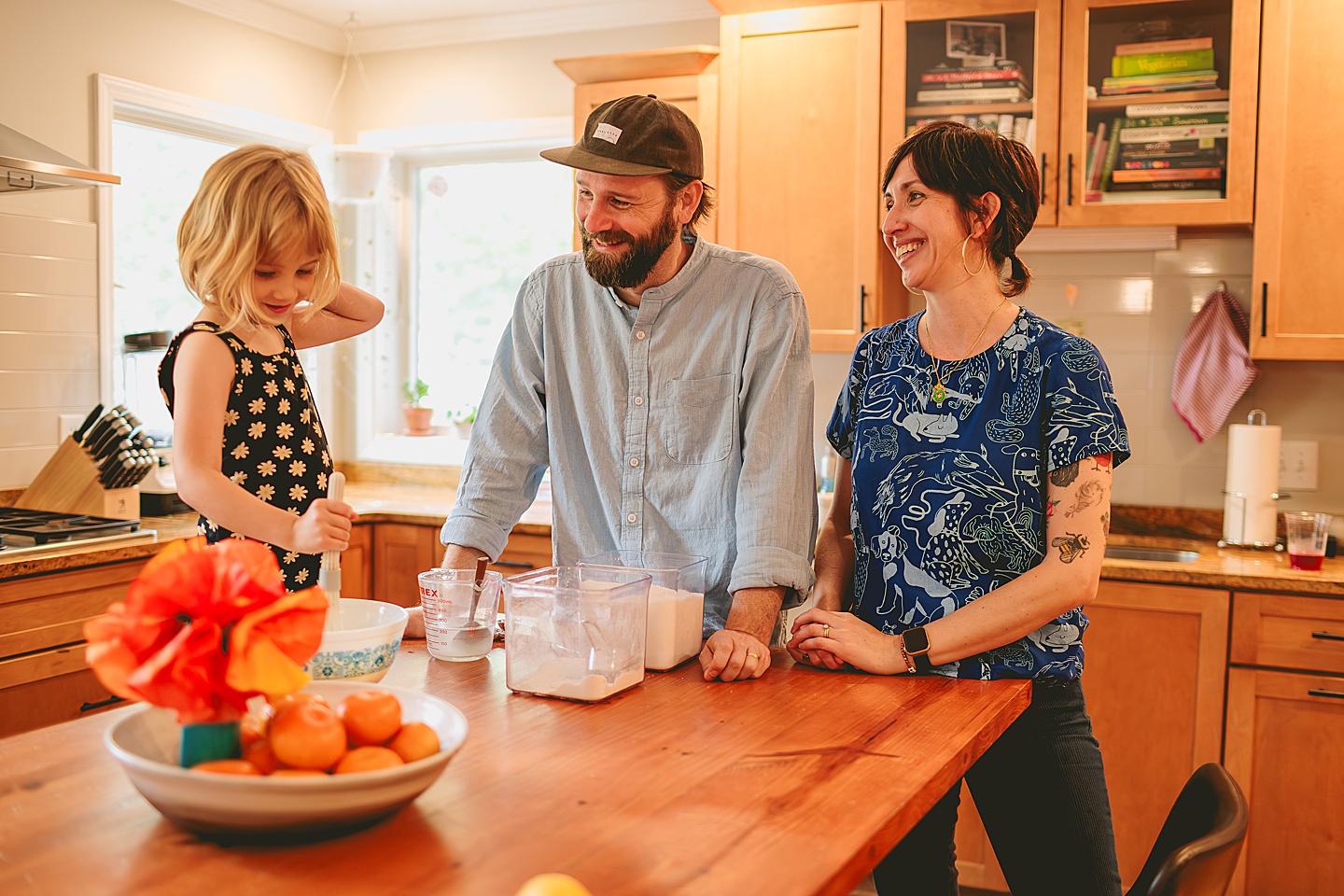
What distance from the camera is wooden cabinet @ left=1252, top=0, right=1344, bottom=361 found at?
2.84 metres

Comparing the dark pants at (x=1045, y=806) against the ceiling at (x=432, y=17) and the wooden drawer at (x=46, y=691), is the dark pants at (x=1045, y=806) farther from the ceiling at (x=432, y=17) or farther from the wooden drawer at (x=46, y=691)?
the ceiling at (x=432, y=17)

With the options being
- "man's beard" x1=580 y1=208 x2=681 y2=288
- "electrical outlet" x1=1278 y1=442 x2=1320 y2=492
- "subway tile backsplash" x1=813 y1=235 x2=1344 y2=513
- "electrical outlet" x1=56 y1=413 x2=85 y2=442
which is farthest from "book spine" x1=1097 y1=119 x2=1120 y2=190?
"electrical outlet" x1=56 y1=413 x2=85 y2=442

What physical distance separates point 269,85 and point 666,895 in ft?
12.6

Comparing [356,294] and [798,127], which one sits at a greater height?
[798,127]

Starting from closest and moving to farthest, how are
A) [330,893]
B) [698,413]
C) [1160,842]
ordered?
[330,893], [1160,842], [698,413]

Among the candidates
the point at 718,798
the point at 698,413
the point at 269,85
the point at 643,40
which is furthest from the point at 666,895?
the point at 269,85

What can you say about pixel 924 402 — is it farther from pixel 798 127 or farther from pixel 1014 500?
pixel 798 127

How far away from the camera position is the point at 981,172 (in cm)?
158

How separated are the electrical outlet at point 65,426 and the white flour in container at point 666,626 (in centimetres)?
251

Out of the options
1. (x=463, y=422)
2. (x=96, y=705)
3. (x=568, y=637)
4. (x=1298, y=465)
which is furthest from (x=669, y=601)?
(x=463, y=422)

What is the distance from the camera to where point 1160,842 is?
4.16 feet

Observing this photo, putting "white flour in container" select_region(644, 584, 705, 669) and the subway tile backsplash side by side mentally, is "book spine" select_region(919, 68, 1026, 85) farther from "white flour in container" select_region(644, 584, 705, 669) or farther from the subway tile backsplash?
"white flour in container" select_region(644, 584, 705, 669)

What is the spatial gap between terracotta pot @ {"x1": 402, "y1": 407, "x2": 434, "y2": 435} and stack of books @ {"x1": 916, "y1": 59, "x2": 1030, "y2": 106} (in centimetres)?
217

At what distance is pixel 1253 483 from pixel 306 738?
283 cm
